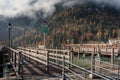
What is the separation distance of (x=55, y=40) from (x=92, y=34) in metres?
25.7

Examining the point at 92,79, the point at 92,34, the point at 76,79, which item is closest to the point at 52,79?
the point at 76,79

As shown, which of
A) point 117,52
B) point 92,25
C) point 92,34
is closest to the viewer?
point 117,52

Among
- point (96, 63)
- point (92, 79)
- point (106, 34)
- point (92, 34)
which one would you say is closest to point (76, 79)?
point (92, 79)

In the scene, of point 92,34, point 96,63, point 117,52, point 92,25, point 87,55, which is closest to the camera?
point 96,63

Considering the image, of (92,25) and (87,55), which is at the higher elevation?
(92,25)

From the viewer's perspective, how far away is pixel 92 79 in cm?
1352

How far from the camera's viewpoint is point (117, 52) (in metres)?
39.6

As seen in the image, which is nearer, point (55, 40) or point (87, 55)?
point (87, 55)

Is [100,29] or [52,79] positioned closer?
[52,79]

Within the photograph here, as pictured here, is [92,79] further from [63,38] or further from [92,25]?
[92,25]

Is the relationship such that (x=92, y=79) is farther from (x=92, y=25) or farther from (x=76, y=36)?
(x=92, y=25)

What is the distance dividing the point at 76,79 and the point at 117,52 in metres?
27.6

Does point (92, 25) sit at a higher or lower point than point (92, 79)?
higher

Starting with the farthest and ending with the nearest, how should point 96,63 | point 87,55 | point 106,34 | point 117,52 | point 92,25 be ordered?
point 92,25 < point 106,34 < point 87,55 < point 117,52 < point 96,63
